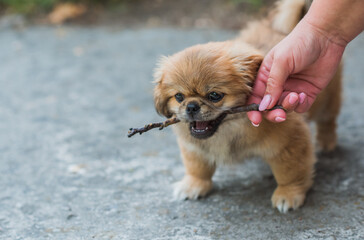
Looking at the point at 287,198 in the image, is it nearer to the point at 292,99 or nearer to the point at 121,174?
the point at 292,99

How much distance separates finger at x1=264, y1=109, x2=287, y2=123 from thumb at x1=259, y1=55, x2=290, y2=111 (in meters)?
0.04

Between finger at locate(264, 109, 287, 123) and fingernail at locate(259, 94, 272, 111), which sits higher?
fingernail at locate(259, 94, 272, 111)

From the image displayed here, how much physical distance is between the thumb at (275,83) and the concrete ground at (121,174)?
2.39 ft

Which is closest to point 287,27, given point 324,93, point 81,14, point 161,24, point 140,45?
point 324,93

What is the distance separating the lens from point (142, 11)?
7.68 meters

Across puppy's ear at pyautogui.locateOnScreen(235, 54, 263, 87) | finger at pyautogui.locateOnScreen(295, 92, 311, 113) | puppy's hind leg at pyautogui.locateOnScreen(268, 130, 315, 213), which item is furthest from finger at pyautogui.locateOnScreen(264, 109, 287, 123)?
puppy's hind leg at pyautogui.locateOnScreen(268, 130, 315, 213)

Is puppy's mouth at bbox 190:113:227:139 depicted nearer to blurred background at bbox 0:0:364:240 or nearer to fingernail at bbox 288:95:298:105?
fingernail at bbox 288:95:298:105

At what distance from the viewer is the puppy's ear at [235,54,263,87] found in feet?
7.20

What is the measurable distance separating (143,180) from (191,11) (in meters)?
5.13

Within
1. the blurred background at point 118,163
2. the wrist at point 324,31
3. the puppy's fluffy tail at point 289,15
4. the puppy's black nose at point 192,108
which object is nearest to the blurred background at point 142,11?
the blurred background at point 118,163

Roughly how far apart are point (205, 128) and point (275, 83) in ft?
1.55

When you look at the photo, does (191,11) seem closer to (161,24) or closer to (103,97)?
(161,24)


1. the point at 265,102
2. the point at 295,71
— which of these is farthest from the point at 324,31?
the point at 265,102

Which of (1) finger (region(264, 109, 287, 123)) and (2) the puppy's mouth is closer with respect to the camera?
(1) finger (region(264, 109, 287, 123))
